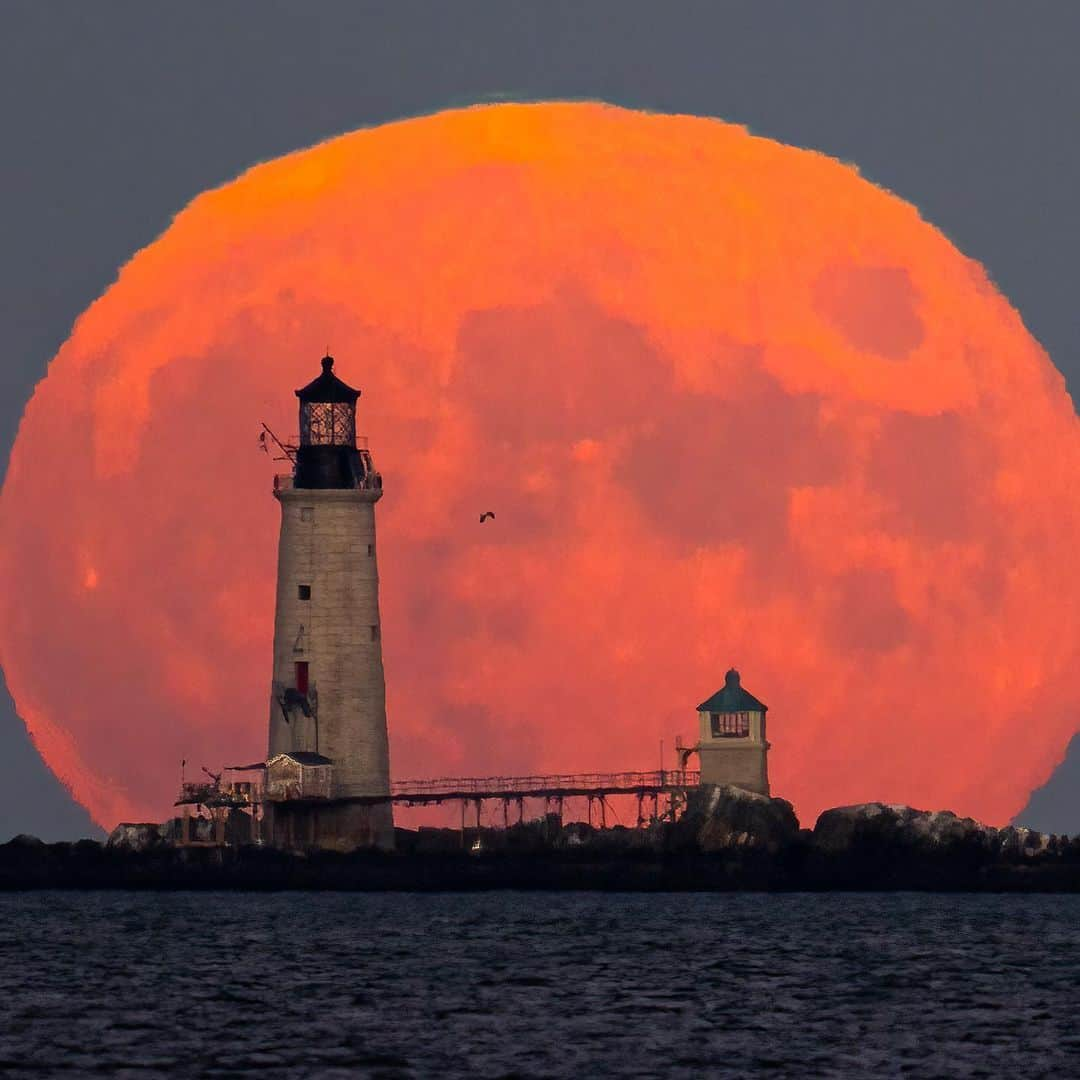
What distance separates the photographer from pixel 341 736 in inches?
4373

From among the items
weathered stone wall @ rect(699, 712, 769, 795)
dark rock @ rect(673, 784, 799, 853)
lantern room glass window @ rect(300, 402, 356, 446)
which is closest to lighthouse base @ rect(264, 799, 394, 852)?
dark rock @ rect(673, 784, 799, 853)

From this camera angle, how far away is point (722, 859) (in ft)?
387

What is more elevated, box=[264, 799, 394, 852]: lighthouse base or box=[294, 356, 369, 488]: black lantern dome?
box=[294, 356, 369, 488]: black lantern dome

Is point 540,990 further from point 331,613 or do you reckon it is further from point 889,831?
point 889,831

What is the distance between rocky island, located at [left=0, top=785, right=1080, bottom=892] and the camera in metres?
116

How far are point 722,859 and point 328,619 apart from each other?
727 inches

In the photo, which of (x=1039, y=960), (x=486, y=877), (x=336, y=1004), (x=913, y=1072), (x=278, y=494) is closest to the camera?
(x=913, y=1072)

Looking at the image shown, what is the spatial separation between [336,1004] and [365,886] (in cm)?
4333

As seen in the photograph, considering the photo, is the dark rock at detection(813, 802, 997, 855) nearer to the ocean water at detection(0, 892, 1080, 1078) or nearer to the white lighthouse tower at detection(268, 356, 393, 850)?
the ocean water at detection(0, 892, 1080, 1078)

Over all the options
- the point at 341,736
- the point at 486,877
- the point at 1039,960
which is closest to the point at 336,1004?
the point at 1039,960

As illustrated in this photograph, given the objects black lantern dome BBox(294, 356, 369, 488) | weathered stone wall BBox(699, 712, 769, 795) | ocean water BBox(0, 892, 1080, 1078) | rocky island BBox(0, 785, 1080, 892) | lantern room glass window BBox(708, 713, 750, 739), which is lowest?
ocean water BBox(0, 892, 1080, 1078)

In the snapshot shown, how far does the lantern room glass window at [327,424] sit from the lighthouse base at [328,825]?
41.0ft

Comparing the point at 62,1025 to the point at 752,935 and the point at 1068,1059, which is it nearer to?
the point at 1068,1059

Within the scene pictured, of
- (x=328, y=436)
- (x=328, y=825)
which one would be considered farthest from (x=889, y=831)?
(x=328, y=436)
